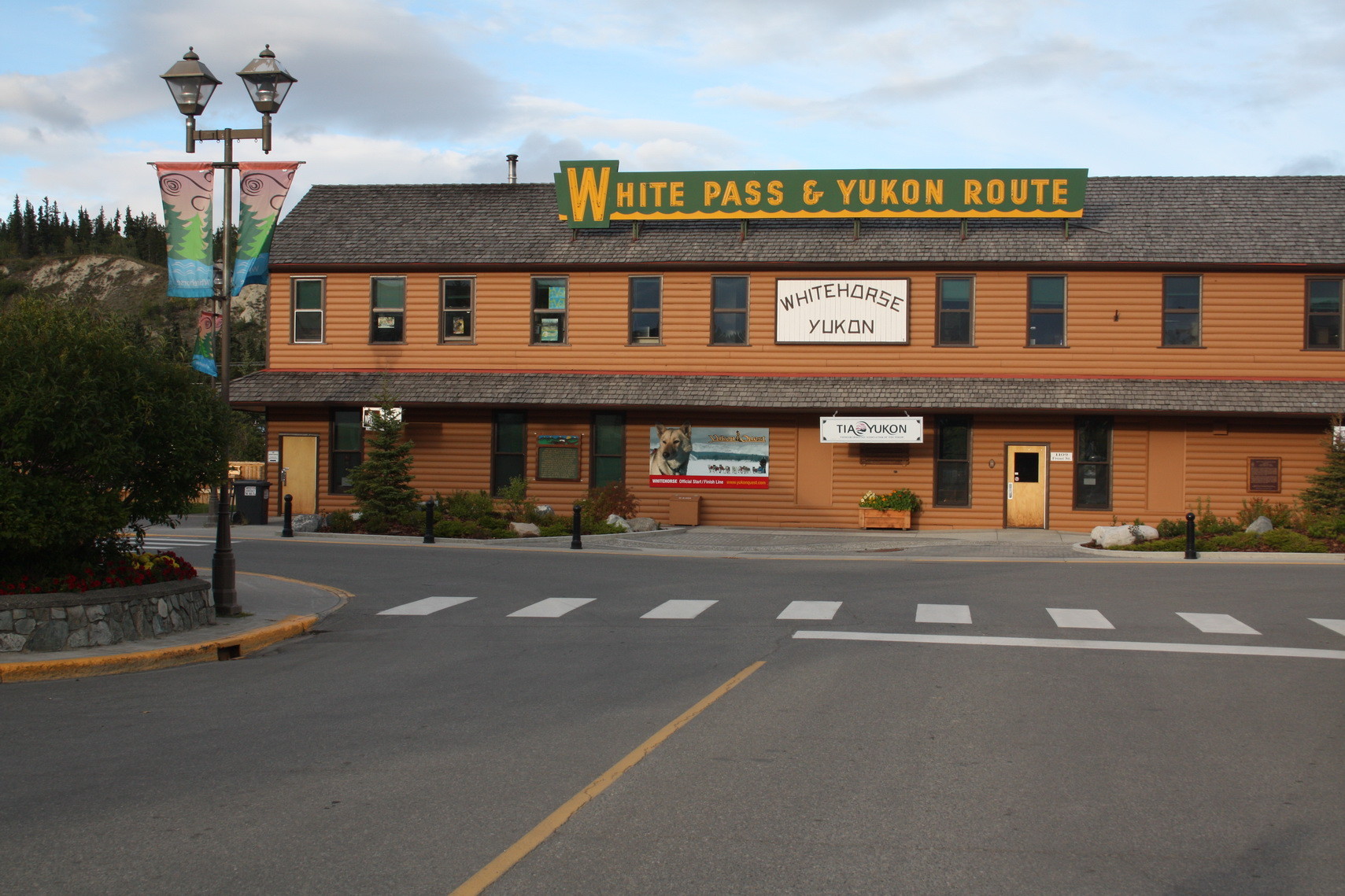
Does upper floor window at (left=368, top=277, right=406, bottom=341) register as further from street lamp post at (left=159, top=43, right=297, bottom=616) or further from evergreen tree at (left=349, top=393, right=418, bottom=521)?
street lamp post at (left=159, top=43, right=297, bottom=616)

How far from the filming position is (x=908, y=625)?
13.8 meters

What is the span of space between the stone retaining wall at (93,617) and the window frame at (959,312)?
20.8 m

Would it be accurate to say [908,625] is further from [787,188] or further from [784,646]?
[787,188]

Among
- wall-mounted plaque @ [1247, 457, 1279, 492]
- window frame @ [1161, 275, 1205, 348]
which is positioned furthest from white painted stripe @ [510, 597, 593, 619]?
wall-mounted plaque @ [1247, 457, 1279, 492]

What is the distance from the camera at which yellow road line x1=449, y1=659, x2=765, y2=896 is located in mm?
5238

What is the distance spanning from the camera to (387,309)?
103 ft

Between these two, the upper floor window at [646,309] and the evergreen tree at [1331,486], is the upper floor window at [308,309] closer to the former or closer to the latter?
the upper floor window at [646,309]

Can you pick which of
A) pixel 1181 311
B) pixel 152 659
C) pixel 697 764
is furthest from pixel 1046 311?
pixel 697 764

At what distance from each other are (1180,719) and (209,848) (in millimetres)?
6780

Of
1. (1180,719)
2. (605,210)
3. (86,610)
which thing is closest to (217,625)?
(86,610)

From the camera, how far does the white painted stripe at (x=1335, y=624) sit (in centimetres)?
1360

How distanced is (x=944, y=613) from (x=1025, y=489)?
1521 cm

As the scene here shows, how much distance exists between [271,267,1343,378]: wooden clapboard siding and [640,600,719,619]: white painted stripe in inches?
580

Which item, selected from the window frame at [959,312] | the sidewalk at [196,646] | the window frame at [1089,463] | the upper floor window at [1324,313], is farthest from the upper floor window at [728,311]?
the sidewalk at [196,646]
